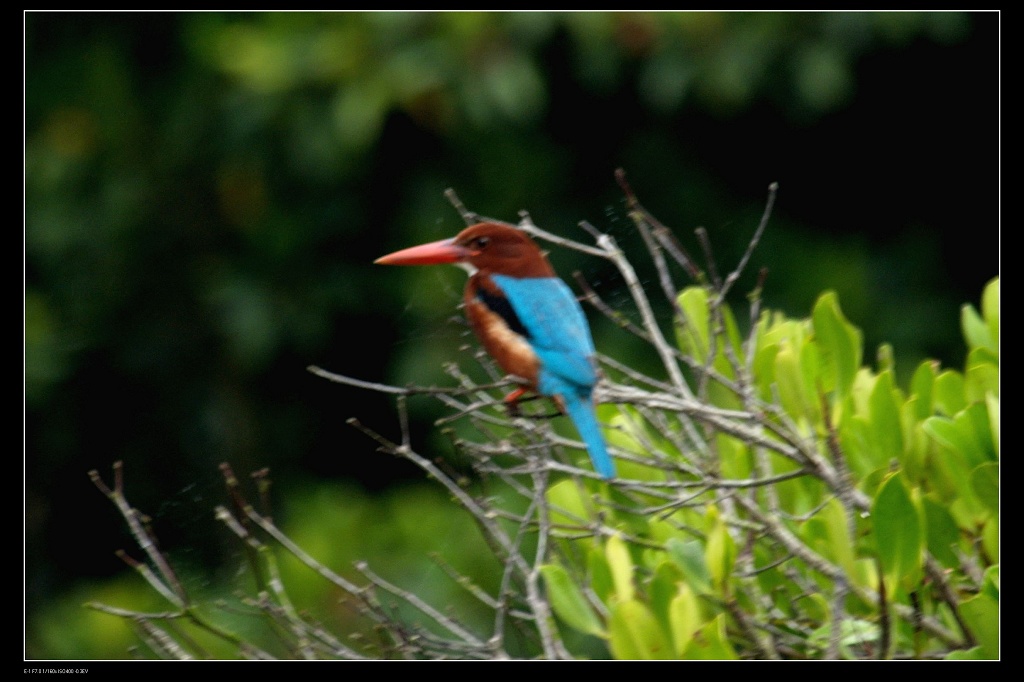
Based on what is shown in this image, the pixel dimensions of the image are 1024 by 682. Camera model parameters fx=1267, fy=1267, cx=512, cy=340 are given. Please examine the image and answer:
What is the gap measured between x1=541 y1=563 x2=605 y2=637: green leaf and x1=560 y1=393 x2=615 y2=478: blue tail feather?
0.55ft

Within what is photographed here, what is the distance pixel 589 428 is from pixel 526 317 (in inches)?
7.9

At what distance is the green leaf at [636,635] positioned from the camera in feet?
5.26

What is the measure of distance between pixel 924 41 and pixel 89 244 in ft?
10.5

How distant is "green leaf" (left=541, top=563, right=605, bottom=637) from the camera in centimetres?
183

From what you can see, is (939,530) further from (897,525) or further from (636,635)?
(636,635)

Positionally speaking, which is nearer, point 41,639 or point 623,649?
point 623,649

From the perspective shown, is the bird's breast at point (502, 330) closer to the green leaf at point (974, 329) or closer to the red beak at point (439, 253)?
the red beak at point (439, 253)

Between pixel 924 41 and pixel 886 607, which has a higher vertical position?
pixel 924 41

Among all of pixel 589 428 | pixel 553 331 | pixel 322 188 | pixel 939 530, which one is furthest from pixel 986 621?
pixel 322 188

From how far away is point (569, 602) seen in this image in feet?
6.06

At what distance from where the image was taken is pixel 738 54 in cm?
395
